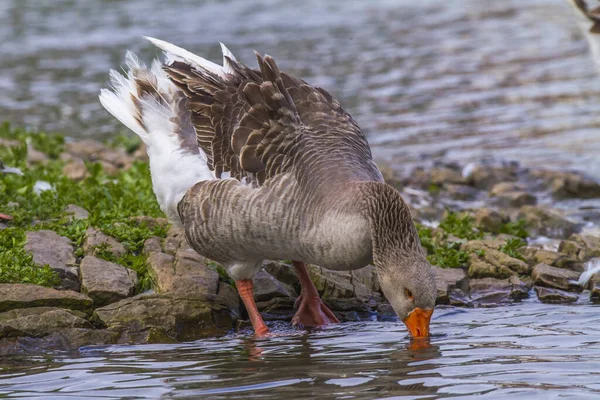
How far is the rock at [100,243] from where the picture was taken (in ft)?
25.8

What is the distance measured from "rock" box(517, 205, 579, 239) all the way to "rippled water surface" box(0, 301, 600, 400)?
268 centimetres

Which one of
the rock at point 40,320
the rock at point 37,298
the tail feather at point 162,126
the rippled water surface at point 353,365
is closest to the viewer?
the rippled water surface at point 353,365

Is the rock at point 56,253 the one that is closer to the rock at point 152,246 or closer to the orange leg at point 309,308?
the rock at point 152,246

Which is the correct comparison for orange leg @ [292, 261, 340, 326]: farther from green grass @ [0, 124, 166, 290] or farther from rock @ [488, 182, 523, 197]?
rock @ [488, 182, 523, 197]

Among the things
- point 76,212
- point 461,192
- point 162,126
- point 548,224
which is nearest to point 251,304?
point 162,126

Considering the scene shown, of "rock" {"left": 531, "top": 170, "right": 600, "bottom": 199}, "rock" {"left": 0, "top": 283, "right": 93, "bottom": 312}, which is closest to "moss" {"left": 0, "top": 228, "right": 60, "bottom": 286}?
"rock" {"left": 0, "top": 283, "right": 93, "bottom": 312}

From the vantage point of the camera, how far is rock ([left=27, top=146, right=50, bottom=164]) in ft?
37.5

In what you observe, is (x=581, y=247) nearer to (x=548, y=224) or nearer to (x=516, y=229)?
(x=516, y=229)

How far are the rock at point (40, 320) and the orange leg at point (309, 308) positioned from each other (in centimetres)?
163

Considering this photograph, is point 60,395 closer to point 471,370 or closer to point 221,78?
point 471,370

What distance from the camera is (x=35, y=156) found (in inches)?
461

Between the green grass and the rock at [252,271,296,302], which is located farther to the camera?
the rock at [252,271,296,302]

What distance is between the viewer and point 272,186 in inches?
265

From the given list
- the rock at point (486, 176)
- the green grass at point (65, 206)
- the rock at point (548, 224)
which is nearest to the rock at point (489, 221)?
the rock at point (548, 224)
